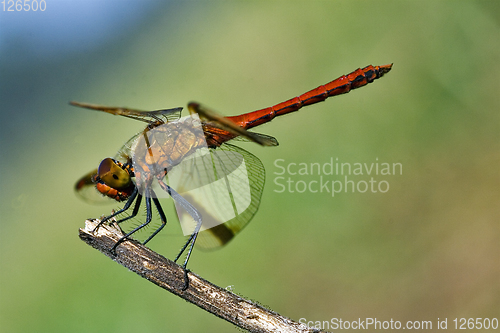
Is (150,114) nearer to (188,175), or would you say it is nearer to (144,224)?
(188,175)

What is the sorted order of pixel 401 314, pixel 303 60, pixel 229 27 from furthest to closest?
pixel 229 27 → pixel 303 60 → pixel 401 314

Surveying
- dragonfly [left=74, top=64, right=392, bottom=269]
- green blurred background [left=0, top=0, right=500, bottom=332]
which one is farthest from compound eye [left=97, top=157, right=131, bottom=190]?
green blurred background [left=0, top=0, right=500, bottom=332]

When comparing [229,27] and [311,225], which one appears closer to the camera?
[311,225]

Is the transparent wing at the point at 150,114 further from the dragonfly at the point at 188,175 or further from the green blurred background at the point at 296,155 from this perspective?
the green blurred background at the point at 296,155

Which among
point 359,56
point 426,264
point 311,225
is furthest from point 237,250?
point 359,56

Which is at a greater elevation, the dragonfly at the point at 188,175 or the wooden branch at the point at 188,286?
the dragonfly at the point at 188,175

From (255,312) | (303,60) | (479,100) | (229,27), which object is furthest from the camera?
(229,27)

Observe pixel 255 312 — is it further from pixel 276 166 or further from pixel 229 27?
pixel 229 27

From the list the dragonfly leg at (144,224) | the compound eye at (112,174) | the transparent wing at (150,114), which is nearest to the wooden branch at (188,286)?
the dragonfly leg at (144,224)
